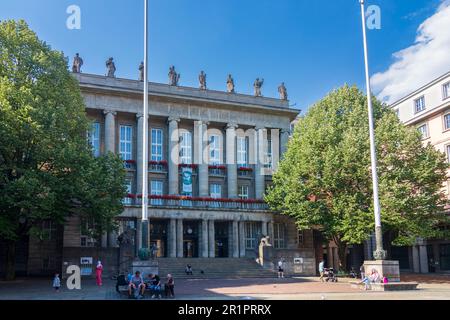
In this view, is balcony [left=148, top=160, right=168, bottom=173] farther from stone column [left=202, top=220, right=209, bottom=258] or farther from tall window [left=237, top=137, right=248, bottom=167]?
tall window [left=237, top=137, right=248, bottom=167]

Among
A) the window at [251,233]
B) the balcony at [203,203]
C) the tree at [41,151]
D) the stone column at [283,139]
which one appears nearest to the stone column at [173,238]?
the balcony at [203,203]

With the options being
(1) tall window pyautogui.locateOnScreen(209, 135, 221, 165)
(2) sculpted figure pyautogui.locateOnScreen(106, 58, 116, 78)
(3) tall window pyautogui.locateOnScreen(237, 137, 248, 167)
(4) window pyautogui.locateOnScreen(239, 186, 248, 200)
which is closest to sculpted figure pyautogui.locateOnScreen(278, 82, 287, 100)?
(3) tall window pyautogui.locateOnScreen(237, 137, 248, 167)

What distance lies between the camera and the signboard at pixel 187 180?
54.4m

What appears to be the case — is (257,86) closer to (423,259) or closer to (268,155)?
(268,155)

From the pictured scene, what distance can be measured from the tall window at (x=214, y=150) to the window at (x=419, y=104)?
82.0 ft

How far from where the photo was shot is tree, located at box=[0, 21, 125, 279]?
32.0 m

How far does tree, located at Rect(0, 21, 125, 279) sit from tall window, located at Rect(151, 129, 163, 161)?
56.3 feet

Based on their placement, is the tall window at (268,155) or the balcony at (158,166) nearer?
the balcony at (158,166)

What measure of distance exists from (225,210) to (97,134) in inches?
625

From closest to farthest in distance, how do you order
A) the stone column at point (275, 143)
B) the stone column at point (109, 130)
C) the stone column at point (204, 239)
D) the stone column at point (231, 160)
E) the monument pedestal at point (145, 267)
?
1. the monument pedestal at point (145, 267)
2. the stone column at point (204, 239)
3. the stone column at point (109, 130)
4. the stone column at point (231, 160)
5. the stone column at point (275, 143)

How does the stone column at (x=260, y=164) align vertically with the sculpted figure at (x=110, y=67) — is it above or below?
below

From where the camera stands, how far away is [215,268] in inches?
1759

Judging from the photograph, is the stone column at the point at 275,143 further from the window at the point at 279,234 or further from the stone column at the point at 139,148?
the stone column at the point at 139,148

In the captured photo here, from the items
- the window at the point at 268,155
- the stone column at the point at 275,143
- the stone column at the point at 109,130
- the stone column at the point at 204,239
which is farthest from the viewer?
the stone column at the point at 275,143
